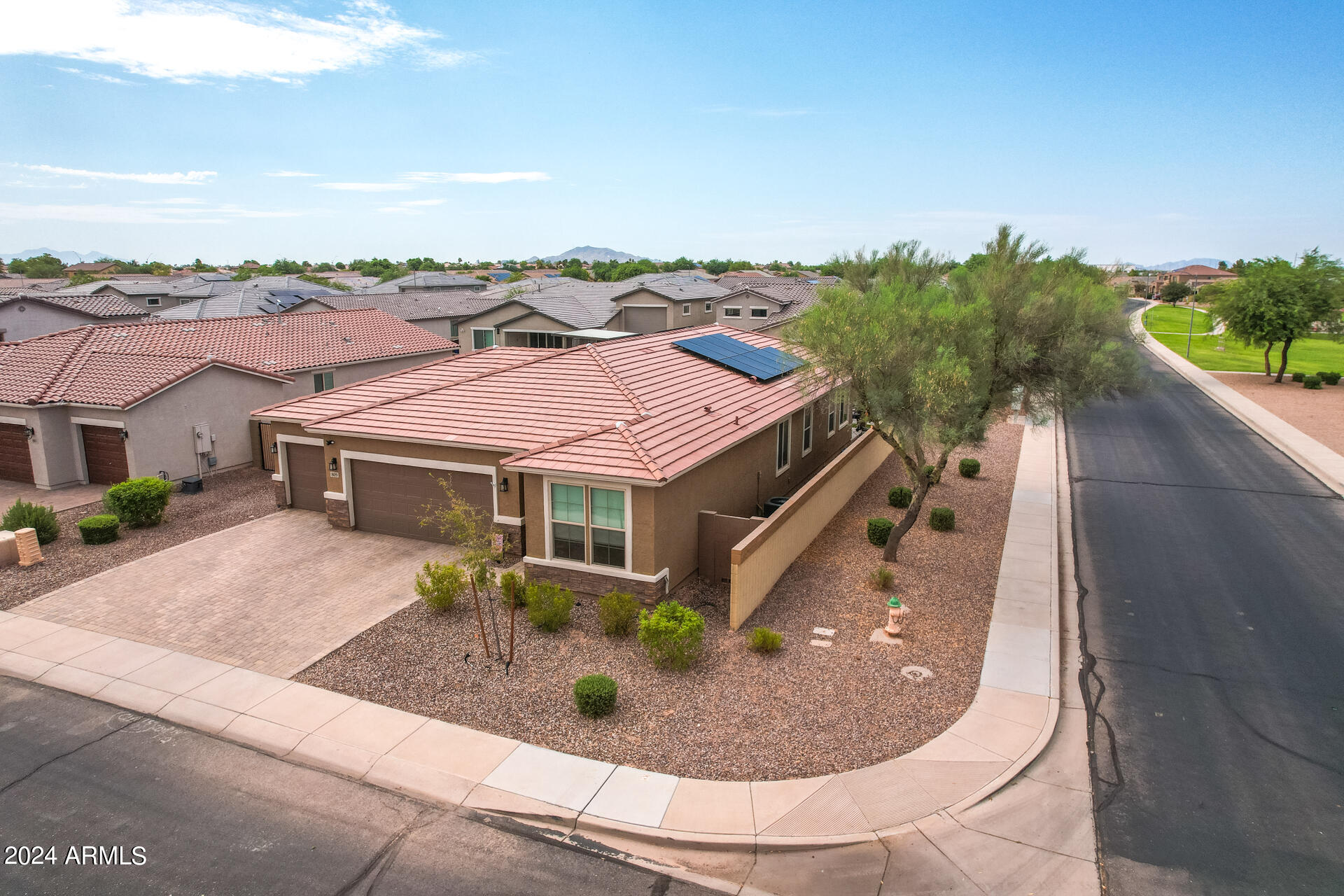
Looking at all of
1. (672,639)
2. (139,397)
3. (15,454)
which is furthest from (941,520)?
(15,454)

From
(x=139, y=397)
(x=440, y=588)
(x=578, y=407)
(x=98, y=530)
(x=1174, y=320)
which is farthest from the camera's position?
(x=1174, y=320)

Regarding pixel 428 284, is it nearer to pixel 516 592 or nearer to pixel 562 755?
pixel 516 592

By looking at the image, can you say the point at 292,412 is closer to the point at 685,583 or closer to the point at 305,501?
the point at 305,501

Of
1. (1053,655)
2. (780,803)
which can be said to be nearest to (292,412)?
(780,803)

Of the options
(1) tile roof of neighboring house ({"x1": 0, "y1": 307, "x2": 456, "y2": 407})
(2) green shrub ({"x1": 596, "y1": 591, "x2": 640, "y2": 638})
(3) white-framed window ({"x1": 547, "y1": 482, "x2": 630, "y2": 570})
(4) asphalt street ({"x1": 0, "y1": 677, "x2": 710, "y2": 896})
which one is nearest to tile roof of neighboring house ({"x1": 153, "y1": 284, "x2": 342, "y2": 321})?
(1) tile roof of neighboring house ({"x1": 0, "y1": 307, "x2": 456, "y2": 407})

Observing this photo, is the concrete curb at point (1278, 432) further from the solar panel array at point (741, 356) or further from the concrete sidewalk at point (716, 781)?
the concrete sidewalk at point (716, 781)
